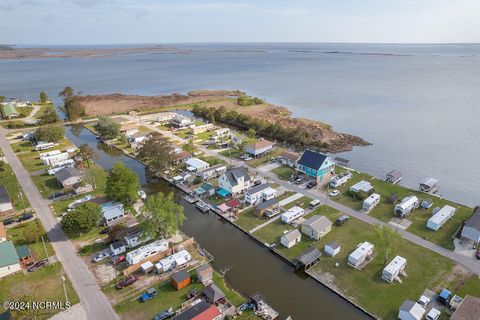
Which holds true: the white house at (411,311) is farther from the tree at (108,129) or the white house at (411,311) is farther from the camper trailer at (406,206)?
the tree at (108,129)

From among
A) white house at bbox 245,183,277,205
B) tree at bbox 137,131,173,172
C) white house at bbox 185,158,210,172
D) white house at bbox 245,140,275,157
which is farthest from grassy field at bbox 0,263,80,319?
white house at bbox 245,140,275,157

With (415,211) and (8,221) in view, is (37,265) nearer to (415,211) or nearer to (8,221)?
(8,221)

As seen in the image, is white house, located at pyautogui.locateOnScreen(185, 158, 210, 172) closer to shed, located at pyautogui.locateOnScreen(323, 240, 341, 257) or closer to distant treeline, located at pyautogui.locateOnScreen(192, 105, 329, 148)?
distant treeline, located at pyautogui.locateOnScreen(192, 105, 329, 148)

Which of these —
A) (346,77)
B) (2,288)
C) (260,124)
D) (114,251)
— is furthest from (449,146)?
(346,77)

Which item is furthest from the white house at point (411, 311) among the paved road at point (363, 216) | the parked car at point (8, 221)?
the parked car at point (8, 221)

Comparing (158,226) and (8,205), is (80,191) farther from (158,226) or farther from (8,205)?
(158,226)
